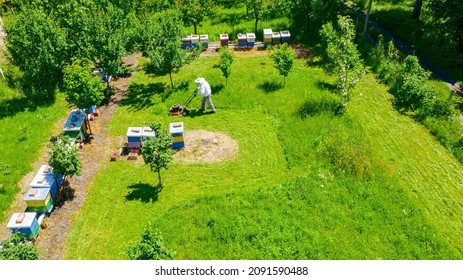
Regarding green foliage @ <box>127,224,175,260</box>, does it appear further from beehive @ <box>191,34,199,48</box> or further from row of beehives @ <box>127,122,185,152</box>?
beehive @ <box>191,34,199,48</box>

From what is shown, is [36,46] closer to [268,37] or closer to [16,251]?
[16,251]

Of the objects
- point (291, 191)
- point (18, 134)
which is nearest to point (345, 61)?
point (291, 191)

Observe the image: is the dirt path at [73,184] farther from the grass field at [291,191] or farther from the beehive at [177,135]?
the beehive at [177,135]

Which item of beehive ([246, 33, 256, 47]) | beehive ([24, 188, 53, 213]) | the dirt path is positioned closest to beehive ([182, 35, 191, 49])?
beehive ([246, 33, 256, 47])

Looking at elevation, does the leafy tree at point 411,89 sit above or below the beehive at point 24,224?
above

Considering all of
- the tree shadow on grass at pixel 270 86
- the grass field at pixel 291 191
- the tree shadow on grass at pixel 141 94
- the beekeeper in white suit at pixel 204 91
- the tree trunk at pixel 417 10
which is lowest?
the grass field at pixel 291 191

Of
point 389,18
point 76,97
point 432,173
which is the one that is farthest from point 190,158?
point 389,18

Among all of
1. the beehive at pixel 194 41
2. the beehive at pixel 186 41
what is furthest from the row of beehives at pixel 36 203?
the beehive at pixel 194 41
